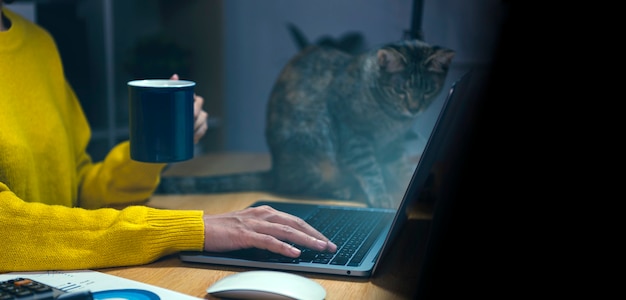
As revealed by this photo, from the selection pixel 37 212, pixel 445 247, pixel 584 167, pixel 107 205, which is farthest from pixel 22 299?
pixel 584 167

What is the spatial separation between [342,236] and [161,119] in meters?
0.28

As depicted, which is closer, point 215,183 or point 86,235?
point 86,235

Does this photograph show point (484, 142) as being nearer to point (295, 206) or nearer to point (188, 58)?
point (295, 206)

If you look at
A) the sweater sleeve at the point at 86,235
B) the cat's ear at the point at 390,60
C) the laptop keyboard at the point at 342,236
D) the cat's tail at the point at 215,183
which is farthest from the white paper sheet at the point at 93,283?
the cat's ear at the point at 390,60

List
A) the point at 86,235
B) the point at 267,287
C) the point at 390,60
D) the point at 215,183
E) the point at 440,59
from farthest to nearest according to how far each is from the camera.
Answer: the point at 215,183, the point at 390,60, the point at 440,59, the point at 86,235, the point at 267,287

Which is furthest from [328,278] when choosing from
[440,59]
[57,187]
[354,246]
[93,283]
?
[57,187]

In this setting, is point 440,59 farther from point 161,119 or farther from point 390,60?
point 161,119

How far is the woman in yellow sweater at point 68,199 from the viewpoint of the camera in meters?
0.72

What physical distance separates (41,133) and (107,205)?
7.0 inches

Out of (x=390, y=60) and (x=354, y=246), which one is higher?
(x=390, y=60)

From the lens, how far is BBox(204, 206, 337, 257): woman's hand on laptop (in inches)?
28.5

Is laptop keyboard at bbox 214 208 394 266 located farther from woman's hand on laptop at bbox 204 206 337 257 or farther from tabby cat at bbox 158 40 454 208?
tabby cat at bbox 158 40 454 208

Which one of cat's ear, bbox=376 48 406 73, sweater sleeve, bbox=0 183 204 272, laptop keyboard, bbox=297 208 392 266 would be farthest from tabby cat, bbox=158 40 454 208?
sweater sleeve, bbox=0 183 204 272

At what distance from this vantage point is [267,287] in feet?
1.98
